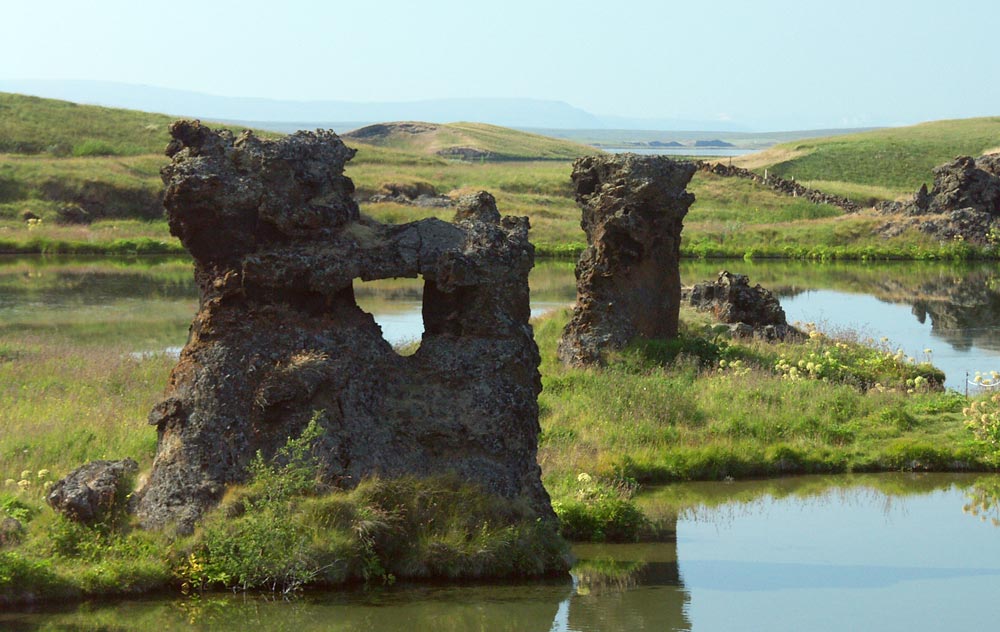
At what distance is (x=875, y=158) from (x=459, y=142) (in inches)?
1835

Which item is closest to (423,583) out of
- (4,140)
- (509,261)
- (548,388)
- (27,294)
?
(509,261)

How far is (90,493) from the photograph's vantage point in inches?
568

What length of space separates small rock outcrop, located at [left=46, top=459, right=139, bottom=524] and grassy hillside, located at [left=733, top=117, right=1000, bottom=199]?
82439mm

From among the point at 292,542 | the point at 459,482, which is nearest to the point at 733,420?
the point at 459,482

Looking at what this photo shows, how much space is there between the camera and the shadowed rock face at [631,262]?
28547 millimetres

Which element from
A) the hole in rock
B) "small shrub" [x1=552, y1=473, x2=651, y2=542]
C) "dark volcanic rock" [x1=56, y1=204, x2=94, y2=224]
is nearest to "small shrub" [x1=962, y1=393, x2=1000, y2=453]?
"small shrub" [x1=552, y1=473, x2=651, y2=542]

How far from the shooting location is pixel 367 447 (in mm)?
15266

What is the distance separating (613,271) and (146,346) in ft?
36.4

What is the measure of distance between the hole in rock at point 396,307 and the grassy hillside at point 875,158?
1885 inches

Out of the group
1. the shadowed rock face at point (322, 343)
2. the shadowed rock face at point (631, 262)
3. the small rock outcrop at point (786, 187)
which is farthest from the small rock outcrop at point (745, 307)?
the small rock outcrop at point (786, 187)

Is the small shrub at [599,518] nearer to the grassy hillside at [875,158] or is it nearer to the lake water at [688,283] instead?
the lake water at [688,283]

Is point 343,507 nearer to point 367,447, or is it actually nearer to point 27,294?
point 367,447

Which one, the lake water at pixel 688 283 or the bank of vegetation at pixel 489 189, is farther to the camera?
the bank of vegetation at pixel 489 189

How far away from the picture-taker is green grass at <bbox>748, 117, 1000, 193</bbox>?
108312 mm
